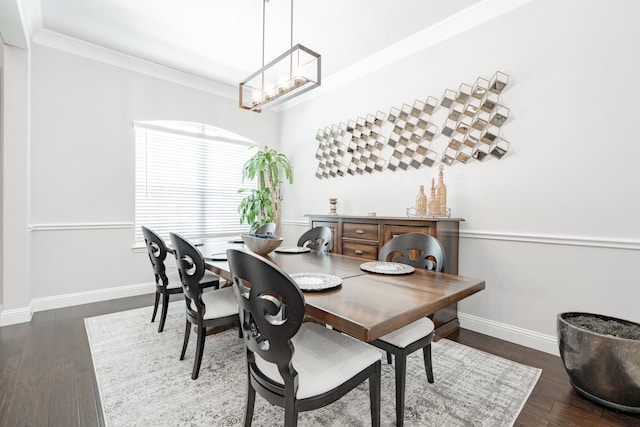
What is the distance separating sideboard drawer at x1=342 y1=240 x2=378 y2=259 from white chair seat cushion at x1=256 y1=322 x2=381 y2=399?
5.27ft

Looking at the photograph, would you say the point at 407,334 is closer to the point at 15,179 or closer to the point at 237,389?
the point at 237,389

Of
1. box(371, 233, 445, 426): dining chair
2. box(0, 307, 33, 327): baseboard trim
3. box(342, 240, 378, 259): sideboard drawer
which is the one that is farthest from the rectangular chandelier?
box(0, 307, 33, 327): baseboard trim

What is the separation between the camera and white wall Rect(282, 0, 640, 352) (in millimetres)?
2059

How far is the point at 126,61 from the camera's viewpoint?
3.61 meters

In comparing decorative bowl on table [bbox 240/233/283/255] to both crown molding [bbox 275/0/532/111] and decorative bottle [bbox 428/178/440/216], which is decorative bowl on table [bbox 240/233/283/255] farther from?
crown molding [bbox 275/0/532/111]

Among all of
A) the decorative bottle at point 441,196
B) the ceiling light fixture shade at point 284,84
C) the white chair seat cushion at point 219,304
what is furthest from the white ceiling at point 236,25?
the white chair seat cushion at point 219,304

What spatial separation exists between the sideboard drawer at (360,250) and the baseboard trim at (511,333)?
982mm

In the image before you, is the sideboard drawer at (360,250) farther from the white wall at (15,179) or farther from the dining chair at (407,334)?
the white wall at (15,179)

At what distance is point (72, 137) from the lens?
3.31 metres

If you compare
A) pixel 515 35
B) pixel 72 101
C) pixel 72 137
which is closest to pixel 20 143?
pixel 72 137

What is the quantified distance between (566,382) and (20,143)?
4.79 m

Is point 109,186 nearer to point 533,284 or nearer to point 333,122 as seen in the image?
point 333,122

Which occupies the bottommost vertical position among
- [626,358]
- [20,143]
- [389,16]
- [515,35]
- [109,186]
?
[626,358]

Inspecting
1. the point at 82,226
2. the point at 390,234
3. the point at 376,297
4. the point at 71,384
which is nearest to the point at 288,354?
the point at 376,297
